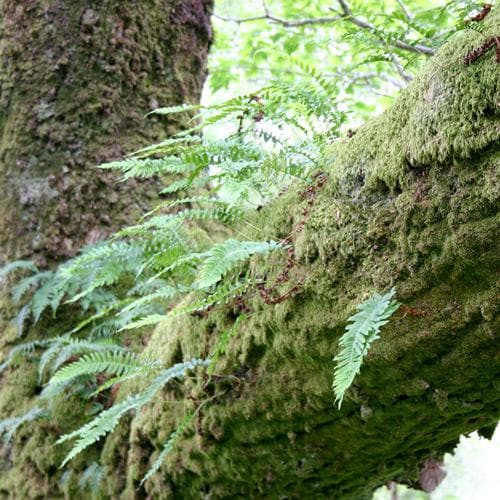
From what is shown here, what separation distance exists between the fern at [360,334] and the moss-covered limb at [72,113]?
2391 mm

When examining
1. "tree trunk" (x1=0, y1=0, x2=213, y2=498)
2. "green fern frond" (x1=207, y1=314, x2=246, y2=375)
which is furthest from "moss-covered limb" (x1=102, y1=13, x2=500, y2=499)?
"tree trunk" (x1=0, y1=0, x2=213, y2=498)

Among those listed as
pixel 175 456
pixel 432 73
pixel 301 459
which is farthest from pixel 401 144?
pixel 175 456

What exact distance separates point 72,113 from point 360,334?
9.12 ft

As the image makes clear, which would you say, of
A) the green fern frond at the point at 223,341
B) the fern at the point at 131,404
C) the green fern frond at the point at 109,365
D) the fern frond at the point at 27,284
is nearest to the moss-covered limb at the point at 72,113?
the fern frond at the point at 27,284

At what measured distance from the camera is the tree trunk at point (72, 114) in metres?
3.57

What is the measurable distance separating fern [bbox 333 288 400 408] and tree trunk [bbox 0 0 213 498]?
239 cm

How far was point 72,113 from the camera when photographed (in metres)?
3.67

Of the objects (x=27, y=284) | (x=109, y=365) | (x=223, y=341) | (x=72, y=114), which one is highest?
(x=72, y=114)

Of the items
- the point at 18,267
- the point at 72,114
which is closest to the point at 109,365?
the point at 18,267

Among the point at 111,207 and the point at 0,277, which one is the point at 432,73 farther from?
the point at 0,277

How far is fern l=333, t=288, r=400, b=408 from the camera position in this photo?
1.42 m

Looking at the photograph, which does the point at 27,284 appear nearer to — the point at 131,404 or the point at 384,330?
the point at 131,404

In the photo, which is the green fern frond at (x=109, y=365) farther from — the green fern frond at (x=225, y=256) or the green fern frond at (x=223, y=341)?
the green fern frond at (x=225, y=256)

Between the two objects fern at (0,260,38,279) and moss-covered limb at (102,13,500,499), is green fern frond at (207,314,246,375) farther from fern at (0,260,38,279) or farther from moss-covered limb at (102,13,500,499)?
fern at (0,260,38,279)
